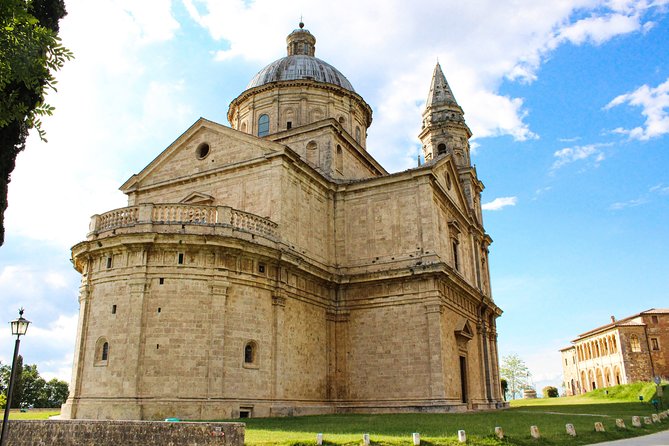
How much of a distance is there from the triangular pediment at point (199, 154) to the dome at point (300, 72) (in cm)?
871

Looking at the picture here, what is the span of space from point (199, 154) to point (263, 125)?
735cm

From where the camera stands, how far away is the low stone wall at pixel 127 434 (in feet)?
40.0

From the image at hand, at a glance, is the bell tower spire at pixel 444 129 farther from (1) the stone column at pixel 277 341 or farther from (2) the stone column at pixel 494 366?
(1) the stone column at pixel 277 341

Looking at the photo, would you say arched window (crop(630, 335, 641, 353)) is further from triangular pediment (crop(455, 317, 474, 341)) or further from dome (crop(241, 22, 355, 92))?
dome (crop(241, 22, 355, 92))

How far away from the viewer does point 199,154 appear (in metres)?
27.6

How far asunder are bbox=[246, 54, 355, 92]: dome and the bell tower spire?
6266 mm

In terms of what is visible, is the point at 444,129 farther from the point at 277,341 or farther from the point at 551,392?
the point at 551,392

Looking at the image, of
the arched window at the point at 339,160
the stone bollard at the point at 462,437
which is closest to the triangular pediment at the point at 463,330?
the arched window at the point at 339,160

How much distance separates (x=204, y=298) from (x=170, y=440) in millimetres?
8354

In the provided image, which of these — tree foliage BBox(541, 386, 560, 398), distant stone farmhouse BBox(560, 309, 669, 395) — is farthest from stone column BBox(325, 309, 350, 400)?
tree foliage BBox(541, 386, 560, 398)

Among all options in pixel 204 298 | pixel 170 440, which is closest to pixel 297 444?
pixel 170 440

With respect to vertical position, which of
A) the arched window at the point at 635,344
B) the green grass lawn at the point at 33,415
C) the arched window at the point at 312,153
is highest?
the arched window at the point at 312,153

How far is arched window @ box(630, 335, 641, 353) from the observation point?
61.0 metres

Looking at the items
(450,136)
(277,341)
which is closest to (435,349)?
(277,341)
